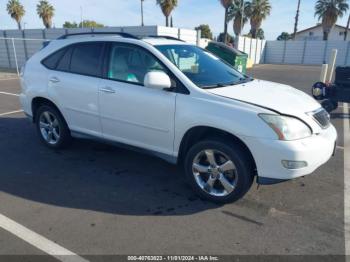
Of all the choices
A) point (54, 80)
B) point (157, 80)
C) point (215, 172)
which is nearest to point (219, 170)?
point (215, 172)

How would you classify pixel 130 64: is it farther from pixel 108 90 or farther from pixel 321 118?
pixel 321 118

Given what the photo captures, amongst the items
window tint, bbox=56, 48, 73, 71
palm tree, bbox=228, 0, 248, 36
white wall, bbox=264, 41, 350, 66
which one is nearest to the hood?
window tint, bbox=56, 48, 73, 71

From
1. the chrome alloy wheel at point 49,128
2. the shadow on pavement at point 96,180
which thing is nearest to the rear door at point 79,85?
the chrome alloy wheel at point 49,128

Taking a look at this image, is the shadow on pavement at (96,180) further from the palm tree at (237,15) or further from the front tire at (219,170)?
the palm tree at (237,15)

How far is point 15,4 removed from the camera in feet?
127

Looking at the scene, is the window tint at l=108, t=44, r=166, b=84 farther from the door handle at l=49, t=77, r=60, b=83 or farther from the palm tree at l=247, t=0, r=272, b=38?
the palm tree at l=247, t=0, r=272, b=38

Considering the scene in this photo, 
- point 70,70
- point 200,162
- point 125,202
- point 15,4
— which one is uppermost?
point 15,4

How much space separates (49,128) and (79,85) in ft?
3.90

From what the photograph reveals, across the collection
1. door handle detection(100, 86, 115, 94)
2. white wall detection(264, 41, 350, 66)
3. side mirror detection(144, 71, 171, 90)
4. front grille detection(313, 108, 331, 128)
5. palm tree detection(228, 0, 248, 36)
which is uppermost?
palm tree detection(228, 0, 248, 36)

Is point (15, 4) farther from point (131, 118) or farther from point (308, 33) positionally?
point (308, 33)

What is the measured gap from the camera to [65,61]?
185 inches

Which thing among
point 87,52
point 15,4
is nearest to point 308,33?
point 15,4

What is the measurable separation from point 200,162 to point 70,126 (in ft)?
7.43

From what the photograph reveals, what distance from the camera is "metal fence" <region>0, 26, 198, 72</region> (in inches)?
668
